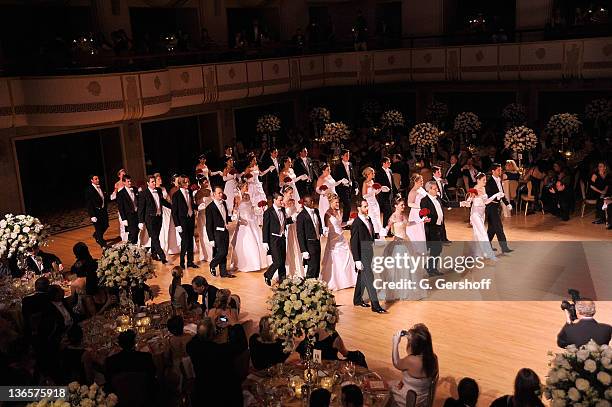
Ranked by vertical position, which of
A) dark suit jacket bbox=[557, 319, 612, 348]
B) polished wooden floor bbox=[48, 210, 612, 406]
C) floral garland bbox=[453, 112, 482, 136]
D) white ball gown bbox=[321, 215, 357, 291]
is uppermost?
floral garland bbox=[453, 112, 482, 136]

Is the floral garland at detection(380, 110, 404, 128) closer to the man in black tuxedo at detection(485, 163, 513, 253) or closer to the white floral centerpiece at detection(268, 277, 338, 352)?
the man in black tuxedo at detection(485, 163, 513, 253)

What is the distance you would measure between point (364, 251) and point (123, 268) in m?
A: 3.61

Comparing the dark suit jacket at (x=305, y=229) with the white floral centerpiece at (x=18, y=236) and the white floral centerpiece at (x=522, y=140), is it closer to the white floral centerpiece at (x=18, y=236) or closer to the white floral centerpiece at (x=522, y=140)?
the white floral centerpiece at (x=18, y=236)

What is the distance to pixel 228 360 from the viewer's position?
20.5 ft

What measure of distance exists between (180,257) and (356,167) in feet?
25.1

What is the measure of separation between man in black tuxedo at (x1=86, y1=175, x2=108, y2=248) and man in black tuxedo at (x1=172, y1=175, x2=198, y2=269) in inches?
92.8

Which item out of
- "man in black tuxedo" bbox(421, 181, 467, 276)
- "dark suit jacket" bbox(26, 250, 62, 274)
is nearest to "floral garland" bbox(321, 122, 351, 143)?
"man in black tuxedo" bbox(421, 181, 467, 276)

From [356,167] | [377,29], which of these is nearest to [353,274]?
[356,167]

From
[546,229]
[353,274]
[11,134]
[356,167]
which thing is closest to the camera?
[353,274]

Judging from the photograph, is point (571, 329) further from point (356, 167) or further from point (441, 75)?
point (441, 75)

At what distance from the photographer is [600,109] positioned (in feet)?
68.8

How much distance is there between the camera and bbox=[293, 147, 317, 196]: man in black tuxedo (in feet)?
54.2

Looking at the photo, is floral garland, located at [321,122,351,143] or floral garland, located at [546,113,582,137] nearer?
floral garland, located at [546,113,582,137]

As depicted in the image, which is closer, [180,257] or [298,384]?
[298,384]
